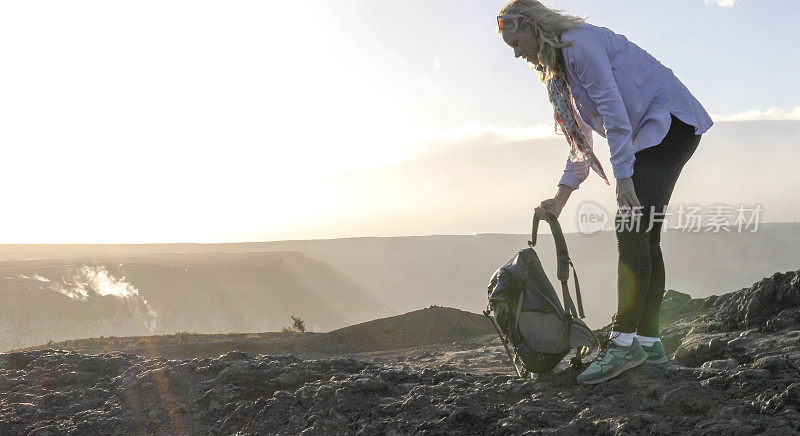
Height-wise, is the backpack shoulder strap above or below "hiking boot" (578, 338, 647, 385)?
above

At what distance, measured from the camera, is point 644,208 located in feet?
8.95

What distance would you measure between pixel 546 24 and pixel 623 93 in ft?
1.63

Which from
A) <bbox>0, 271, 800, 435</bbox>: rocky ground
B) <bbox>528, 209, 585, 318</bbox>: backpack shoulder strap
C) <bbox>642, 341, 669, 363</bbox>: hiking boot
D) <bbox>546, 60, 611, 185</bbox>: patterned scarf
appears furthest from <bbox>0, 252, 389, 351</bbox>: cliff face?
<bbox>642, 341, 669, 363</bbox>: hiking boot

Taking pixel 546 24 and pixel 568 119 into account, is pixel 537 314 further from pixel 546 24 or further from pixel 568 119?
pixel 546 24

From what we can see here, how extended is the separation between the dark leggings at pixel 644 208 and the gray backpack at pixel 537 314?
229 millimetres

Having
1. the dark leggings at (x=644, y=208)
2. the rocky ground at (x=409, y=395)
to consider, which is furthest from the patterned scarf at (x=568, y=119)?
the rocky ground at (x=409, y=395)

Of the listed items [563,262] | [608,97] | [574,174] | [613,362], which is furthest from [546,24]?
[613,362]

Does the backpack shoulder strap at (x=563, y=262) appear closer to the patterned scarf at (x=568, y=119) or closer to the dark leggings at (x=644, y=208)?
the dark leggings at (x=644, y=208)

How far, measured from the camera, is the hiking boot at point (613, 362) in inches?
104

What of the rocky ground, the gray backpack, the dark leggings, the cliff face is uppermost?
the dark leggings

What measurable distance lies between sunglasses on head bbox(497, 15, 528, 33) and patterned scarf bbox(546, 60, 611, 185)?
34 cm

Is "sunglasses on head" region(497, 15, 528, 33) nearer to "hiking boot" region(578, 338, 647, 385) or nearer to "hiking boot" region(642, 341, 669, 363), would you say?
"hiking boot" region(578, 338, 647, 385)

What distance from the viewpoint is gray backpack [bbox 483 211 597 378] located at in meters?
2.91

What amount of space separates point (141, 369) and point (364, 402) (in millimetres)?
1700
